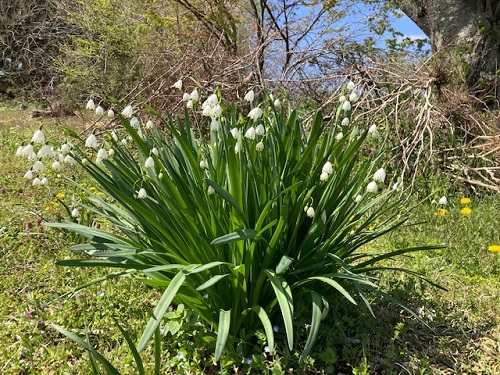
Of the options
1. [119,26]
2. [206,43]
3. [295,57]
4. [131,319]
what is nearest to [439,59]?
[295,57]

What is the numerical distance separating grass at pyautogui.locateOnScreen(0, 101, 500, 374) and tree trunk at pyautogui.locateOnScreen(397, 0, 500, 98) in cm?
269

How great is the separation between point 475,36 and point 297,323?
474 cm

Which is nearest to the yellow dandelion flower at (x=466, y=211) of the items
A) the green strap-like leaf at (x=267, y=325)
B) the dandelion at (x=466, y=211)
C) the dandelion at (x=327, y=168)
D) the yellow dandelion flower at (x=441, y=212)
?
the dandelion at (x=466, y=211)

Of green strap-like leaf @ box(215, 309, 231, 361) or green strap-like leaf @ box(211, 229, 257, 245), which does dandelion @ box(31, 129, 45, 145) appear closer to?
green strap-like leaf @ box(211, 229, 257, 245)

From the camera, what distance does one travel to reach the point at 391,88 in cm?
483

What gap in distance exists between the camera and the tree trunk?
209 inches

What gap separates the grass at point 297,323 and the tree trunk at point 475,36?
2.69 m

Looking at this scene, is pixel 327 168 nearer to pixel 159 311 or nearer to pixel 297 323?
pixel 297 323

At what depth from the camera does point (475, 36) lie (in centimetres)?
541

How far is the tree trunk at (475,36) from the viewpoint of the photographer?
531 centimetres

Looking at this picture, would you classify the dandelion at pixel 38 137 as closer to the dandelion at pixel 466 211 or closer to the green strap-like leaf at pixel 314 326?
the green strap-like leaf at pixel 314 326

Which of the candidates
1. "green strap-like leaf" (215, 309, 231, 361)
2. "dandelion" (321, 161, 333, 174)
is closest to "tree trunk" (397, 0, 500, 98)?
"dandelion" (321, 161, 333, 174)

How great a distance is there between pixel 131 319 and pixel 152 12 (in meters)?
6.27

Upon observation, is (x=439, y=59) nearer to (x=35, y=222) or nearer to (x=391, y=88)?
(x=391, y=88)
